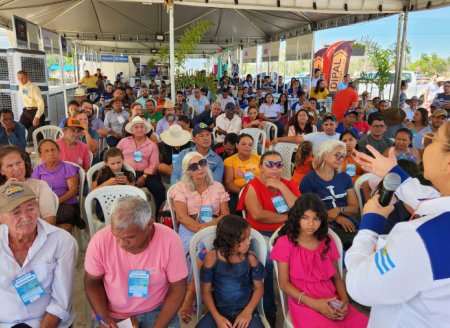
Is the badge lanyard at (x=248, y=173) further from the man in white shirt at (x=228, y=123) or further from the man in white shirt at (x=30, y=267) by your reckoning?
the man in white shirt at (x=228, y=123)

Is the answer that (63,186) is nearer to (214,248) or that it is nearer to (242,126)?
(214,248)

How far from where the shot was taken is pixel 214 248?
2119 millimetres

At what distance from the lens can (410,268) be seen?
2.82ft

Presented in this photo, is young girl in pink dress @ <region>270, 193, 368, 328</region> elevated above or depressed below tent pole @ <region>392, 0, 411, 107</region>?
below

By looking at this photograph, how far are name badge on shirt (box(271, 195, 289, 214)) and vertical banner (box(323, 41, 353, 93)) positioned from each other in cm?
1167

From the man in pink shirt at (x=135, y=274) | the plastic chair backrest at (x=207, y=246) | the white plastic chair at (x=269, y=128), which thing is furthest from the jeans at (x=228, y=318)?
the white plastic chair at (x=269, y=128)

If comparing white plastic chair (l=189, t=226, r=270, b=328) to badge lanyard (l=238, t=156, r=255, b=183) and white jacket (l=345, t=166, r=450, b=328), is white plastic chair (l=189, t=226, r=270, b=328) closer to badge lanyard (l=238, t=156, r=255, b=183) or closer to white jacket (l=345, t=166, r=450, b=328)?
white jacket (l=345, t=166, r=450, b=328)

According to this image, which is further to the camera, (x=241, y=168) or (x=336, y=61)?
(x=336, y=61)

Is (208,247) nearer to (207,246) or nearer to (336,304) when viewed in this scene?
(207,246)

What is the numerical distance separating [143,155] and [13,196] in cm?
242

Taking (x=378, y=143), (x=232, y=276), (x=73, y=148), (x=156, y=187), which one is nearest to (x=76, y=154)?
(x=73, y=148)

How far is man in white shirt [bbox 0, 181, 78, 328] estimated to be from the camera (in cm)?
173

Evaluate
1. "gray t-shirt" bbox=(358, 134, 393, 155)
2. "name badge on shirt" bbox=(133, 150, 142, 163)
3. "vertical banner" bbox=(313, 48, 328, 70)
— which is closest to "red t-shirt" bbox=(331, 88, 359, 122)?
"gray t-shirt" bbox=(358, 134, 393, 155)

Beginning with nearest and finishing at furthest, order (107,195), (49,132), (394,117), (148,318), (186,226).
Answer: (148,318) → (186,226) → (107,195) → (394,117) → (49,132)
